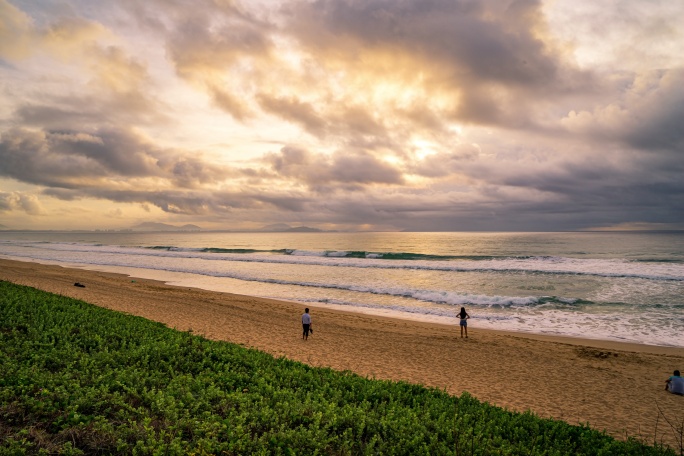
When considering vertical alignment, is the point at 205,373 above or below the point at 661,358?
above

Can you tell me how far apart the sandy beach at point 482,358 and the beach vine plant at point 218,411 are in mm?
4344

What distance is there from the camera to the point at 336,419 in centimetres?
583

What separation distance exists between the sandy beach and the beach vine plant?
14.3 feet

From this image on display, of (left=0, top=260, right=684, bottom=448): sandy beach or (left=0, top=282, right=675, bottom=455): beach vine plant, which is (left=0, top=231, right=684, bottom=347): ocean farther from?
(left=0, top=282, right=675, bottom=455): beach vine plant

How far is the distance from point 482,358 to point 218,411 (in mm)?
13521

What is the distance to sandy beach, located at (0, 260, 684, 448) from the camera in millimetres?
11703

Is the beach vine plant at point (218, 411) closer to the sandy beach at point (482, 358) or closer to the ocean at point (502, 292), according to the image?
the sandy beach at point (482, 358)

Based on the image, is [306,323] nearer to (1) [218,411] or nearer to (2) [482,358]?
(2) [482,358]

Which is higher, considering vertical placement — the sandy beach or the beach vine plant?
the beach vine plant

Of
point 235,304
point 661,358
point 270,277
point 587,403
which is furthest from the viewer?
point 270,277

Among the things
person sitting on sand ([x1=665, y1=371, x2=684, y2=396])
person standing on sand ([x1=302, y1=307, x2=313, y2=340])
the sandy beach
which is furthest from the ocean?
person standing on sand ([x1=302, y1=307, x2=313, y2=340])

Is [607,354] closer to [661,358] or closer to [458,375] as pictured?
[661,358]

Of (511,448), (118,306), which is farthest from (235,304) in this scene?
(511,448)

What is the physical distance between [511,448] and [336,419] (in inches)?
102
